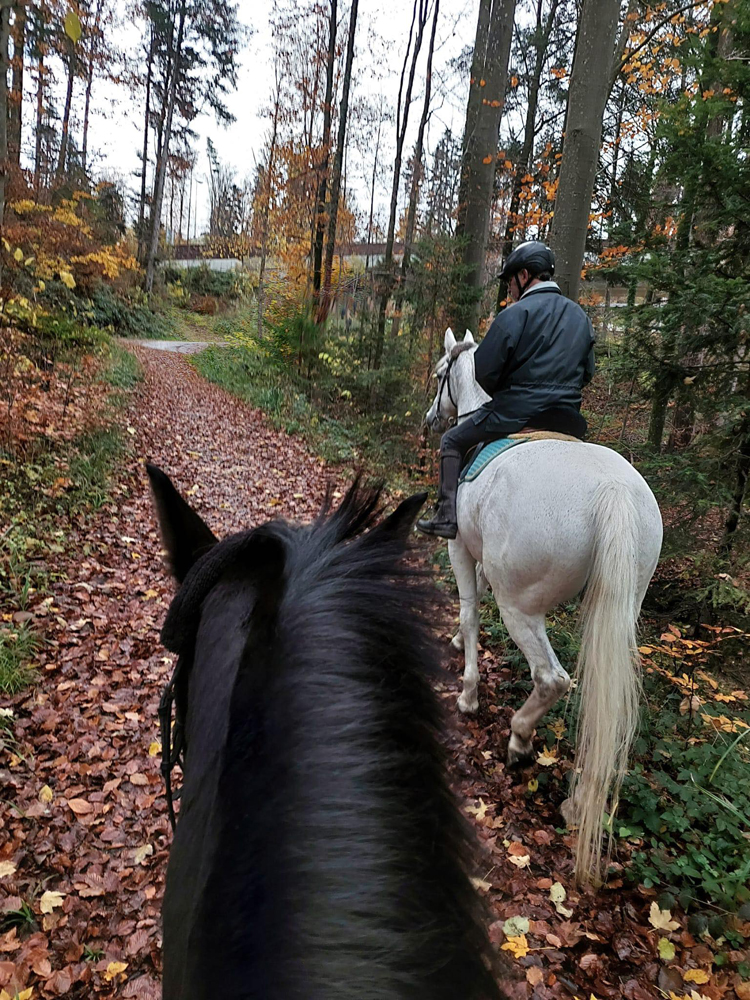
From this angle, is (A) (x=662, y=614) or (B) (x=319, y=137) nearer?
(A) (x=662, y=614)

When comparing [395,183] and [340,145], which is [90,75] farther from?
[395,183]

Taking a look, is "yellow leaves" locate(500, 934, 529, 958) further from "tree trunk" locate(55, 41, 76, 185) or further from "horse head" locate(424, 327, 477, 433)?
"tree trunk" locate(55, 41, 76, 185)

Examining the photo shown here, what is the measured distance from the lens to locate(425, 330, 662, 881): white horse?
2494 mm

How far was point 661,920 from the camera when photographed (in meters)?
2.31

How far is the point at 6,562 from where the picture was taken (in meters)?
4.64

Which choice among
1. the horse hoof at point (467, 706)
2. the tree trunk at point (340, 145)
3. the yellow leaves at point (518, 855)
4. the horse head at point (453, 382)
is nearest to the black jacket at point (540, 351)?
the horse head at point (453, 382)

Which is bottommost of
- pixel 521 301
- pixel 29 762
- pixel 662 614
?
pixel 29 762

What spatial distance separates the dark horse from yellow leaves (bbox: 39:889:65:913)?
2.22 metres

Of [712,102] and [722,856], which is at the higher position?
[712,102]

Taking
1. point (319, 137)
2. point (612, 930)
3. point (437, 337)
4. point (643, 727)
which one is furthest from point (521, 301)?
point (319, 137)

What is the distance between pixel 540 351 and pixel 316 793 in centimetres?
323

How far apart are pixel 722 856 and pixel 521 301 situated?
3150 mm

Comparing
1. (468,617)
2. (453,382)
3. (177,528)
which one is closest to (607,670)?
(468,617)

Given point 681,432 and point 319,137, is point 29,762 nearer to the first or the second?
point 681,432
